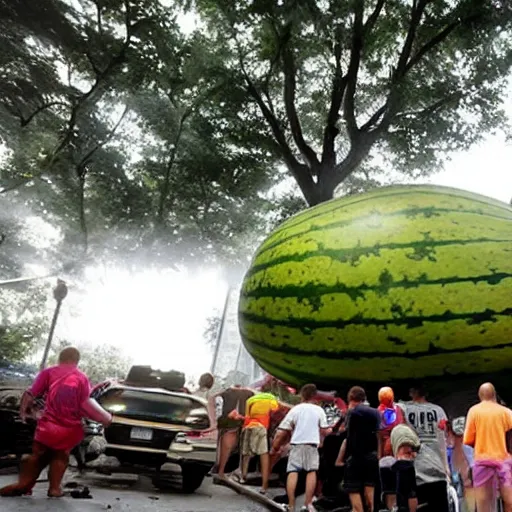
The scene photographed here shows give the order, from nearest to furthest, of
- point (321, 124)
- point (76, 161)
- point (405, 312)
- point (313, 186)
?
point (405, 312)
point (313, 186)
point (321, 124)
point (76, 161)

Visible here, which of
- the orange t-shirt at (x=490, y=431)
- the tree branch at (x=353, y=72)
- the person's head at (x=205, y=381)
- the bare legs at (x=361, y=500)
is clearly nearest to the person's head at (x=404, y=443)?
the orange t-shirt at (x=490, y=431)

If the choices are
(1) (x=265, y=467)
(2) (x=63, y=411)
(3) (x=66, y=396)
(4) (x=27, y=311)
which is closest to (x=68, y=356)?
(3) (x=66, y=396)

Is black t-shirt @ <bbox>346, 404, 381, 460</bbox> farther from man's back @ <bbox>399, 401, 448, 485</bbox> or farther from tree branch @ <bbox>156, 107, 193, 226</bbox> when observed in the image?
tree branch @ <bbox>156, 107, 193, 226</bbox>

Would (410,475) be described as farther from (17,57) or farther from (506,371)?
(17,57)

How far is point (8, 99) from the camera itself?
14.1m

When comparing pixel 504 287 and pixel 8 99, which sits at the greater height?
pixel 8 99

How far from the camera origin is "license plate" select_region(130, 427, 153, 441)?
8320 millimetres

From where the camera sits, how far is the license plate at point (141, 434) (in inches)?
328

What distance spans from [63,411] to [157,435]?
9.79ft

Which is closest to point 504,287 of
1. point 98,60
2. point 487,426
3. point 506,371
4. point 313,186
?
point 506,371

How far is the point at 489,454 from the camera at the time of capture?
4594 millimetres

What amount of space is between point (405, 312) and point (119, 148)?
18.2 m

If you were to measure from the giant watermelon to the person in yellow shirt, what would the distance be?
7286mm

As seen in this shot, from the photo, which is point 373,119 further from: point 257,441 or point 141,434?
point 141,434
